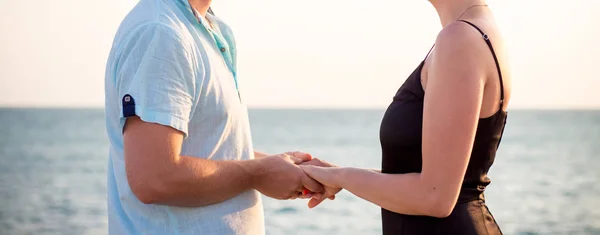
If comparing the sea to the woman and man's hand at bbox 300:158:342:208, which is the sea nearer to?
man's hand at bbox 300:158:342:208

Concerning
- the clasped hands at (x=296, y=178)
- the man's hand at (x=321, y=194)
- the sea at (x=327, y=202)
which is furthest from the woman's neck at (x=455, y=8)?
the sea at (x=327, y=202)

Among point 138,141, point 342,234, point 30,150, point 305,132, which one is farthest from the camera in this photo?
point 305,132

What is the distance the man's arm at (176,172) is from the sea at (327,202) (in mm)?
12687

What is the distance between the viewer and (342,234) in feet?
52.5

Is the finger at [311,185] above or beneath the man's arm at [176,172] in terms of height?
beneath

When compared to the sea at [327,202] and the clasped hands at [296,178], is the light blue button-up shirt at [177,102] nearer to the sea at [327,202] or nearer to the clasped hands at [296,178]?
the clasped hands at [296,178]

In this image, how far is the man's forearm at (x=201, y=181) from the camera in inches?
114

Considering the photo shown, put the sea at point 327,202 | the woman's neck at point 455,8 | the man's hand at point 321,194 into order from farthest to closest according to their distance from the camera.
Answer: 1. the sea at point 327,202
2. the man's hand at point 321,194
3. the woman's neck at point 455,8

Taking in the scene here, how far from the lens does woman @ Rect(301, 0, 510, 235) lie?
285 centimetres

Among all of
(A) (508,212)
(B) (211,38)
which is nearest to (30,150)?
(A) (508,212)

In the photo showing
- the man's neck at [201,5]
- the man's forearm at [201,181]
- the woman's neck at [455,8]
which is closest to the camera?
the man's forearm at [201,181]

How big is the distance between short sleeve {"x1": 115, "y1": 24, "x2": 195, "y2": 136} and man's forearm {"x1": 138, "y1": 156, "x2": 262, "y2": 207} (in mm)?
156

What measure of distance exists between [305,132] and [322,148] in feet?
53.1

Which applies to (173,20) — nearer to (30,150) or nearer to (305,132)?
(30,150)
